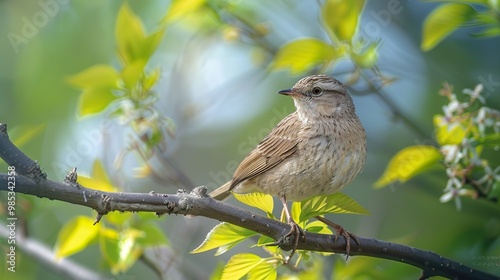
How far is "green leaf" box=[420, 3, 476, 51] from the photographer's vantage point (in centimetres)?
375

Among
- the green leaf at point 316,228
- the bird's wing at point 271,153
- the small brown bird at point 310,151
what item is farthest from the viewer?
the bird's wing at point 271,153

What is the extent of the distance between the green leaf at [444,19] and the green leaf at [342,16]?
0.41 m

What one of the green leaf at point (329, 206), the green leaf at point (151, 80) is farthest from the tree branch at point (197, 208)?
the green leaf at point (151, 80)

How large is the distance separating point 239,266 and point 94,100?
1572 mm

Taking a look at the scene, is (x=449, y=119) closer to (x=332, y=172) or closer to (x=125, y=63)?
(x=332, y=172)

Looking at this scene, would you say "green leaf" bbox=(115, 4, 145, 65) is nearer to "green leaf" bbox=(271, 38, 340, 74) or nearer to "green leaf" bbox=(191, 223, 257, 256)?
"green leaf" bbox=(271, 38, 340, 74)

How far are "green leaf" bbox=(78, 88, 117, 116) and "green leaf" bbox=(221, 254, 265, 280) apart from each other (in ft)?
4.95

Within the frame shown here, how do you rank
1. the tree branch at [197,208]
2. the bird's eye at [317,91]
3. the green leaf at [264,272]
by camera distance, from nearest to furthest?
the tree branch at [197,208] < the green leaf at [264,272] < the bird's eye at [317,91]

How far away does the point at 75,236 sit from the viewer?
3.77 meters

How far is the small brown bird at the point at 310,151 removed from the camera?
4.29 metres

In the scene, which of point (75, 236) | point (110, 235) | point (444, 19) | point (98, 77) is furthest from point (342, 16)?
point (75, 236)

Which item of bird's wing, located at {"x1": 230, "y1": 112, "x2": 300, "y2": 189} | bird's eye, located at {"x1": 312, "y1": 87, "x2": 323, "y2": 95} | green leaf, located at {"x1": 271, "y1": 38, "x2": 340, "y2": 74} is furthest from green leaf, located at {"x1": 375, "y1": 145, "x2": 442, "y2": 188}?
bird's eye, located at {"x1": 312, "y1": 87, "x2": 323, "y2": 95}

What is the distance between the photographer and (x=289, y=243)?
3.02 m

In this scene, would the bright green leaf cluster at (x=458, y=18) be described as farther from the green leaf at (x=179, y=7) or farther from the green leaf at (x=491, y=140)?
the green leaf at (x=179, y=7)
